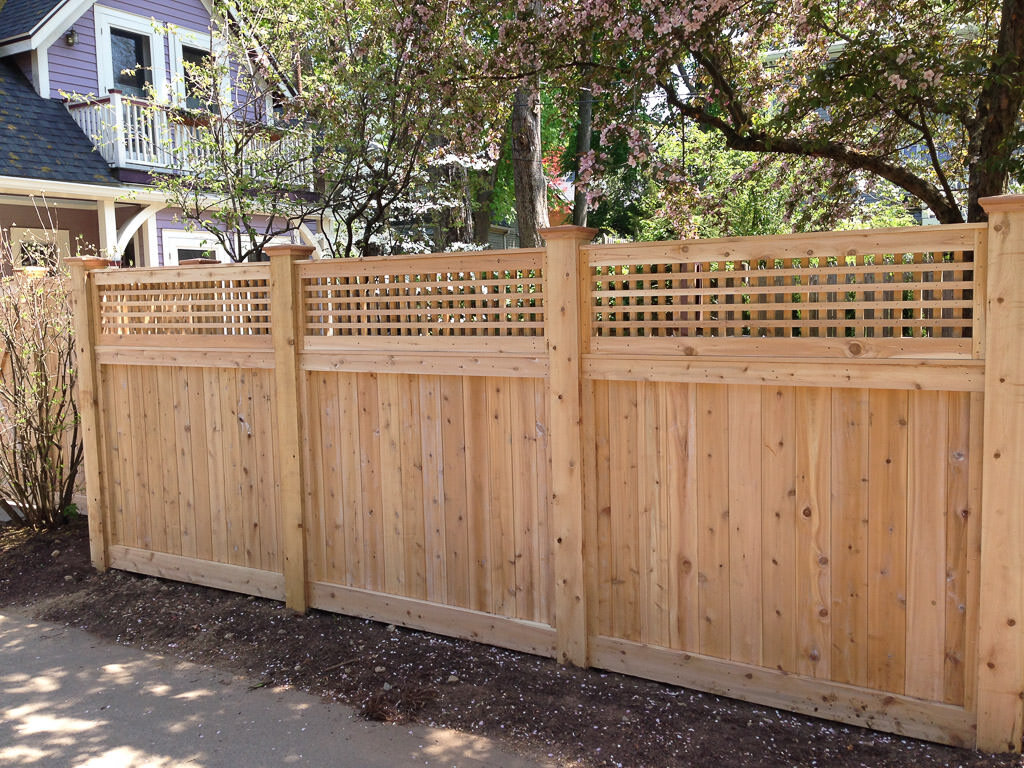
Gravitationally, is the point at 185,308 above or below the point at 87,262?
below

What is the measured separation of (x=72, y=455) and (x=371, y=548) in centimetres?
299

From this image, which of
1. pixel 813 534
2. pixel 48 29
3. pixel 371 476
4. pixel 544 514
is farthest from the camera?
pixel 48 29

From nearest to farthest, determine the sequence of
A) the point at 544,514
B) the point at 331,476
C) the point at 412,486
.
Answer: the point at 544,514, the point at 412,486, the point at 331,476

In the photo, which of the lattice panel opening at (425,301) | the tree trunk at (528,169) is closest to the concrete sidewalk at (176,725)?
the lattice panel opening at (425,301)

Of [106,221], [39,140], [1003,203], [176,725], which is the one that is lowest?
[176,725]

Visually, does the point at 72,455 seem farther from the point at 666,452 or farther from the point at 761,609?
the point at 761,609

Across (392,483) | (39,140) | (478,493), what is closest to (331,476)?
(392,483)

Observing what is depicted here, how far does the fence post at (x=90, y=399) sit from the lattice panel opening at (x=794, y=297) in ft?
11.2

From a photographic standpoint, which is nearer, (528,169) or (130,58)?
(528,169)

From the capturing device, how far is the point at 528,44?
6066 millimetres

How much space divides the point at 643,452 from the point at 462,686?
1266mm

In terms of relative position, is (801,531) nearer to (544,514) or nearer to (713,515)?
(713,515)

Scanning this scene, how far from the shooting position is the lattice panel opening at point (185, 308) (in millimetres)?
4793

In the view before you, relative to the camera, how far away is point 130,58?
13016 millimetres
